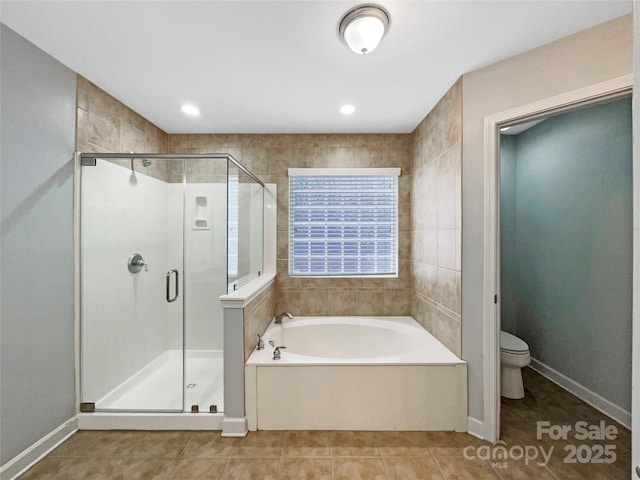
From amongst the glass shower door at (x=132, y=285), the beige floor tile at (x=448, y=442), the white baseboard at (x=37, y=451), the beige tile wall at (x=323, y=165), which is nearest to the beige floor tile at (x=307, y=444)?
the beige floor tile at (x=448, y=442)

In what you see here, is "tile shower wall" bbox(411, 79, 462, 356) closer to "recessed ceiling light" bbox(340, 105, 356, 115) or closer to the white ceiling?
the white ceiling

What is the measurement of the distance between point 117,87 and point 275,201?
1.46 meters

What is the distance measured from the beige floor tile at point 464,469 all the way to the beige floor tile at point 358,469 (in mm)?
342

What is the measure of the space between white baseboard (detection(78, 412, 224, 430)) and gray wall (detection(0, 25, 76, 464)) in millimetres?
149

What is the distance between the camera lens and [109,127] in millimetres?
2072

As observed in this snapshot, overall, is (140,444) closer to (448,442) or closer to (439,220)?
(448,442)

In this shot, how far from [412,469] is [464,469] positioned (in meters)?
0.29

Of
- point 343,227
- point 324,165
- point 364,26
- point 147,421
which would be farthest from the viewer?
point 343,227

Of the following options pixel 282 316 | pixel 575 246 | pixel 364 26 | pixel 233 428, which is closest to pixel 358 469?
pixel 233 428

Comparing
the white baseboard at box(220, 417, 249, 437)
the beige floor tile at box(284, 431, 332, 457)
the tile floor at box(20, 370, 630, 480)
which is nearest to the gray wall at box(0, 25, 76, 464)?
the tile floor at box(20, 370, 630, 480)

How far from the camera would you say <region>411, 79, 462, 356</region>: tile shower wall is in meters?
1.91

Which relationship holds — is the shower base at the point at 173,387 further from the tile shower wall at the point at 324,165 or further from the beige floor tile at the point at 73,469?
the tile shower wall at the point at 324,165

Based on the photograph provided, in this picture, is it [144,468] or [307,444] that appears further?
[307,444]

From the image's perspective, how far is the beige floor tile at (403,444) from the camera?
1628mm
